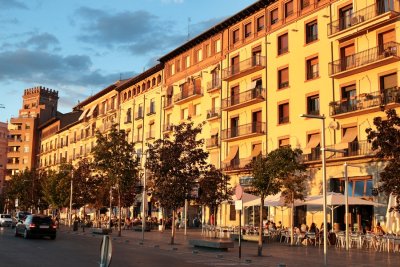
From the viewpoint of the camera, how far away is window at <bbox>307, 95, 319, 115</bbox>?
1492 inches

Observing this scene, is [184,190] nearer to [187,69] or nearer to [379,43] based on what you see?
[379,43]

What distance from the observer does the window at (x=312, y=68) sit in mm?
38219

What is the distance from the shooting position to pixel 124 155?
39.0m

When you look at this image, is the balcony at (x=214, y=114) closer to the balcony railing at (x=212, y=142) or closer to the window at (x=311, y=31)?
the balcony railing at (x=212, y=142)

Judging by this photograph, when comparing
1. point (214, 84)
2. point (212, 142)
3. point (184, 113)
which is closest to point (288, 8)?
point (214, 84)

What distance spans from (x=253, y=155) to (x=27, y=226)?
64.2ft

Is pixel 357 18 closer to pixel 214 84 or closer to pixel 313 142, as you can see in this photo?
pixel 313 142

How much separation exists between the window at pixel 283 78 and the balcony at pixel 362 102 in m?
6.36


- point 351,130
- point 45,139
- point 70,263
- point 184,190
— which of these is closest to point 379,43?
point 351,130

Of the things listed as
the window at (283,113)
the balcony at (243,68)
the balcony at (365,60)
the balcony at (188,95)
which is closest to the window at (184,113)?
the balcony at (188,95)

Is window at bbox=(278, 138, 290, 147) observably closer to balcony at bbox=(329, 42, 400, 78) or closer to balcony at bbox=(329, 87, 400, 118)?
balcony at bbox=(329, 87, 400, 118)

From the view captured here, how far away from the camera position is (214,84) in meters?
49.8

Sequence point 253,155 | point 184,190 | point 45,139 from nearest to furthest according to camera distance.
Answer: point 184,190, point 253,155, point 45,139

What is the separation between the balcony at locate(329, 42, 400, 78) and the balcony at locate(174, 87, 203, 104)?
18367 millimetres
